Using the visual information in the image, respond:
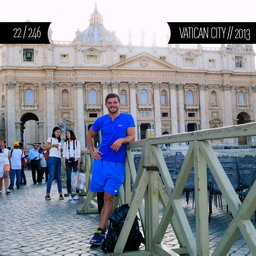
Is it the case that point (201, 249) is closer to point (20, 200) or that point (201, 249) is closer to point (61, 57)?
point (20, 200)

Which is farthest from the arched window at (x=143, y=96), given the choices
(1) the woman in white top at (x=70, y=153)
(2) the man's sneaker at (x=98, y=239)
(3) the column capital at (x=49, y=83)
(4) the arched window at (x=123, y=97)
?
(2) the man's sneaker at (x=98, y=239)

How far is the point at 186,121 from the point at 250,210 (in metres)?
41.7

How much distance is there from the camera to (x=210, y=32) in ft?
22.3

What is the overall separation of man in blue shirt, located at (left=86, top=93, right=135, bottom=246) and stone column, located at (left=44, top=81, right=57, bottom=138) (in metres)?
35.4

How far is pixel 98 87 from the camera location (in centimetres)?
4131

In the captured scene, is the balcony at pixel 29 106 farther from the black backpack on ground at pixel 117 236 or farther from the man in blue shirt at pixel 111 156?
the black backpack on ground at pixel 117 236

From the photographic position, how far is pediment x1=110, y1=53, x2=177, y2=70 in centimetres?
4144

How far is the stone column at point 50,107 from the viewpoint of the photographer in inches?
1534

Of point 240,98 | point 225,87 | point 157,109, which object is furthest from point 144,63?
point 240,98

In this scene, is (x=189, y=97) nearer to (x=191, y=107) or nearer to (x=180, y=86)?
(x=191, y=107)

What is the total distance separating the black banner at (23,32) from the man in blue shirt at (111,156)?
359 centimetres

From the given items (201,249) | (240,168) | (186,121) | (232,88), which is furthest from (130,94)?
(201,249)

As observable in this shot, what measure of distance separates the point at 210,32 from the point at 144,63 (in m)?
35.8

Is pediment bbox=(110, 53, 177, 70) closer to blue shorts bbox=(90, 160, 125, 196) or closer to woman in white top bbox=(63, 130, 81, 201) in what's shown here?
woman in white top bbox=(63, 130, 81, 201)
